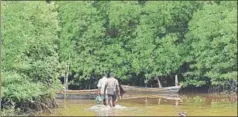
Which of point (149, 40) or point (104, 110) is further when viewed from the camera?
point (149, 40)

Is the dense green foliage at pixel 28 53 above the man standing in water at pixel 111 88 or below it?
above

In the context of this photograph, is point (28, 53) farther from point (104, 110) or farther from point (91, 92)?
point (91, 92)

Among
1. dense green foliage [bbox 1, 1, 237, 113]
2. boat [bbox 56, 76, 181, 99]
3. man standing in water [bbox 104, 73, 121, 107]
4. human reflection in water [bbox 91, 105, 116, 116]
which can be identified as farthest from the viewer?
dense green foliage [bbox 1, 1, 237, 113]

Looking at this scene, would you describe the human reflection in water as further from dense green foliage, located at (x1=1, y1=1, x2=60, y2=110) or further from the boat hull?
the boat hull

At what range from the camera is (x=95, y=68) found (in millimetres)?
33094

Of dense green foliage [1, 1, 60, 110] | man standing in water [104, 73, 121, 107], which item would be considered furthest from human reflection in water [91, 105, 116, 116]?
dense green foliage [1, 1, 60, 110]

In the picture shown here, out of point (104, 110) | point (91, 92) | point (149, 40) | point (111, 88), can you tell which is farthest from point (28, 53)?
point (149, 40)

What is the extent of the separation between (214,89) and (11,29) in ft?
56.3

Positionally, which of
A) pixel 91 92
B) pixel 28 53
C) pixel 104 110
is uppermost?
pixel 28 53

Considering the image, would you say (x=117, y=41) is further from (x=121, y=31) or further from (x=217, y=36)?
(x=217, y=36)

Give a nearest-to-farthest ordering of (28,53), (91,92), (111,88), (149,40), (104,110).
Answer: (104,110)
(111,88)
(28,53)
(91,92)
(149,40)

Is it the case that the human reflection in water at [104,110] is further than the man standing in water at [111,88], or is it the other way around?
the man standing in water at [111,88]

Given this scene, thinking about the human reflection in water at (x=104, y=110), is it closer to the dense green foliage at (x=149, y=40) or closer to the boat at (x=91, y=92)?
the boat at (x=91, y=92)

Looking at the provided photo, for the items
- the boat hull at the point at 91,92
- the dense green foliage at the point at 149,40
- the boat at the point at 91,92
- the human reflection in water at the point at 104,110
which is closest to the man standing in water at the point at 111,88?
the human reflection in water at the point at 104,110
